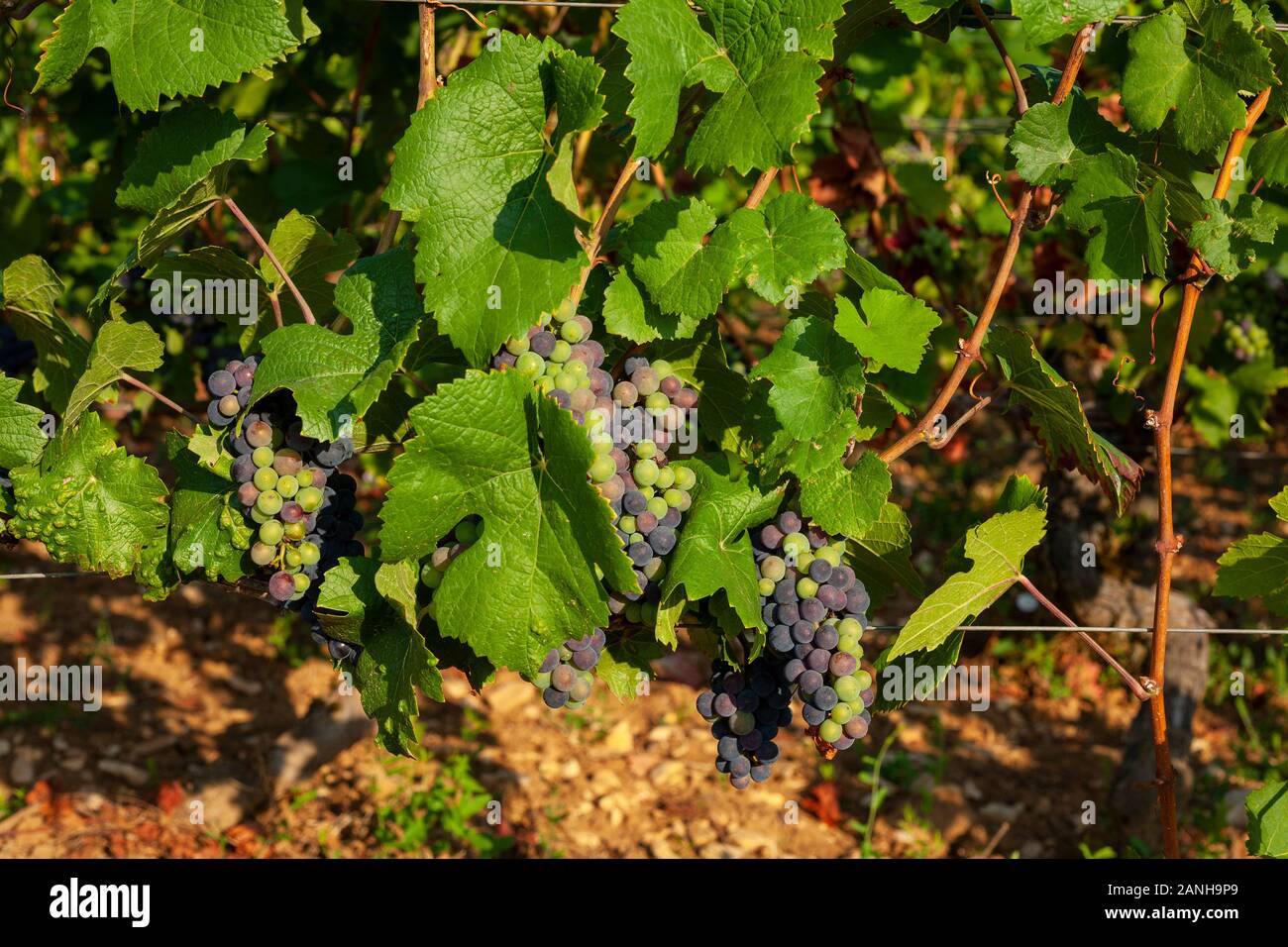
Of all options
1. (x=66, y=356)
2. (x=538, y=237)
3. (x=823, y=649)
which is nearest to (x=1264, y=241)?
(x=823, y=649)

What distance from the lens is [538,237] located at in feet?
5.37

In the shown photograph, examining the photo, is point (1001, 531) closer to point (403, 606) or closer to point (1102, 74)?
point (403, 606)

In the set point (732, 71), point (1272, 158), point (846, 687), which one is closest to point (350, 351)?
point (732, 71)

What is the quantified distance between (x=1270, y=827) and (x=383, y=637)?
1.53 metres

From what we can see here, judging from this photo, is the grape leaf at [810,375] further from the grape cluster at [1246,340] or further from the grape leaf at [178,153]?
the grape cluster at [1246,340]

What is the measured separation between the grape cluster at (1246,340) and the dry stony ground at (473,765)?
1391 millimetres

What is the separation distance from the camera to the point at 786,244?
1670 mm

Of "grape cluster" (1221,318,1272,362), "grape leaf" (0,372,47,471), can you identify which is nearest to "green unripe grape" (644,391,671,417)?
"grape leaf" (0,372,47,471)

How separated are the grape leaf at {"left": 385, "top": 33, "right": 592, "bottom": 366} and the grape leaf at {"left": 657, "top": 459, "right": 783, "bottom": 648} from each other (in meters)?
0.38

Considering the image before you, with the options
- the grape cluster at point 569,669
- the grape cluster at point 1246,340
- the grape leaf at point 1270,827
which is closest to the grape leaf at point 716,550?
the grape cluster at point 569,669

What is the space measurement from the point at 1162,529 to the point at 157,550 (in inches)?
66.5

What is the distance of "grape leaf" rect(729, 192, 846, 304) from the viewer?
1621 mm

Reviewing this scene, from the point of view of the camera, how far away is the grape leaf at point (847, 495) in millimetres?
1735

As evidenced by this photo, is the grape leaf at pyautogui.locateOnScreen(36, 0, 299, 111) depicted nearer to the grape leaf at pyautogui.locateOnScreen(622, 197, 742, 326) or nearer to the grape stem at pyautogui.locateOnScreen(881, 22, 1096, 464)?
the grape leaf at pyautogui.locateOnScreen(622, 197, 742, 326)
